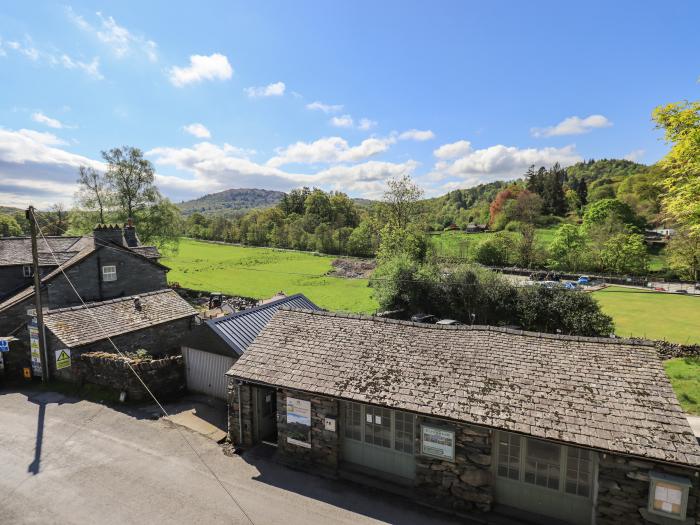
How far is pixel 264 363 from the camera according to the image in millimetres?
12844

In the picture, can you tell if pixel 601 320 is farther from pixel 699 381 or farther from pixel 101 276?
pixel 101 276

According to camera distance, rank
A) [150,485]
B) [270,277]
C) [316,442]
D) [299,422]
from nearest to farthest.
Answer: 1. [150,485]
2. [316,442]
3. [299,422]
4. [270,277]

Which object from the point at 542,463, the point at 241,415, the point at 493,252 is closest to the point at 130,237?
the point at 241,415

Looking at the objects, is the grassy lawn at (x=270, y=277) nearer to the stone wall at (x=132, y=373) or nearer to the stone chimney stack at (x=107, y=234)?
the stone chimney stack at (x=107, y=234)

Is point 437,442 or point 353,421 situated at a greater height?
point 437,442

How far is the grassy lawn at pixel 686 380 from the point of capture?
56.5ft

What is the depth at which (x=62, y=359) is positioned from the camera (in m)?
17.3

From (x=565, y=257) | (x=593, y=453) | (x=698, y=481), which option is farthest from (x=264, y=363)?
(x=565, y=257)

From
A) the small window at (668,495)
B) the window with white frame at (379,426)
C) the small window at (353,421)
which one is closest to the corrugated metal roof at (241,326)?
the small window at (353,421)

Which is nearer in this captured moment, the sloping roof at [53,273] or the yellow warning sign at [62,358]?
the yellow warning sign at [62,358]

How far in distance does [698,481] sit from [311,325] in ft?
36.5

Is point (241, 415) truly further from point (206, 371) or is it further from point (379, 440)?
point (379, 440)

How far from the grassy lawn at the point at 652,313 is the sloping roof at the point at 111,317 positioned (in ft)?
96.7

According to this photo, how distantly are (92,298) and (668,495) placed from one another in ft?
94.5
